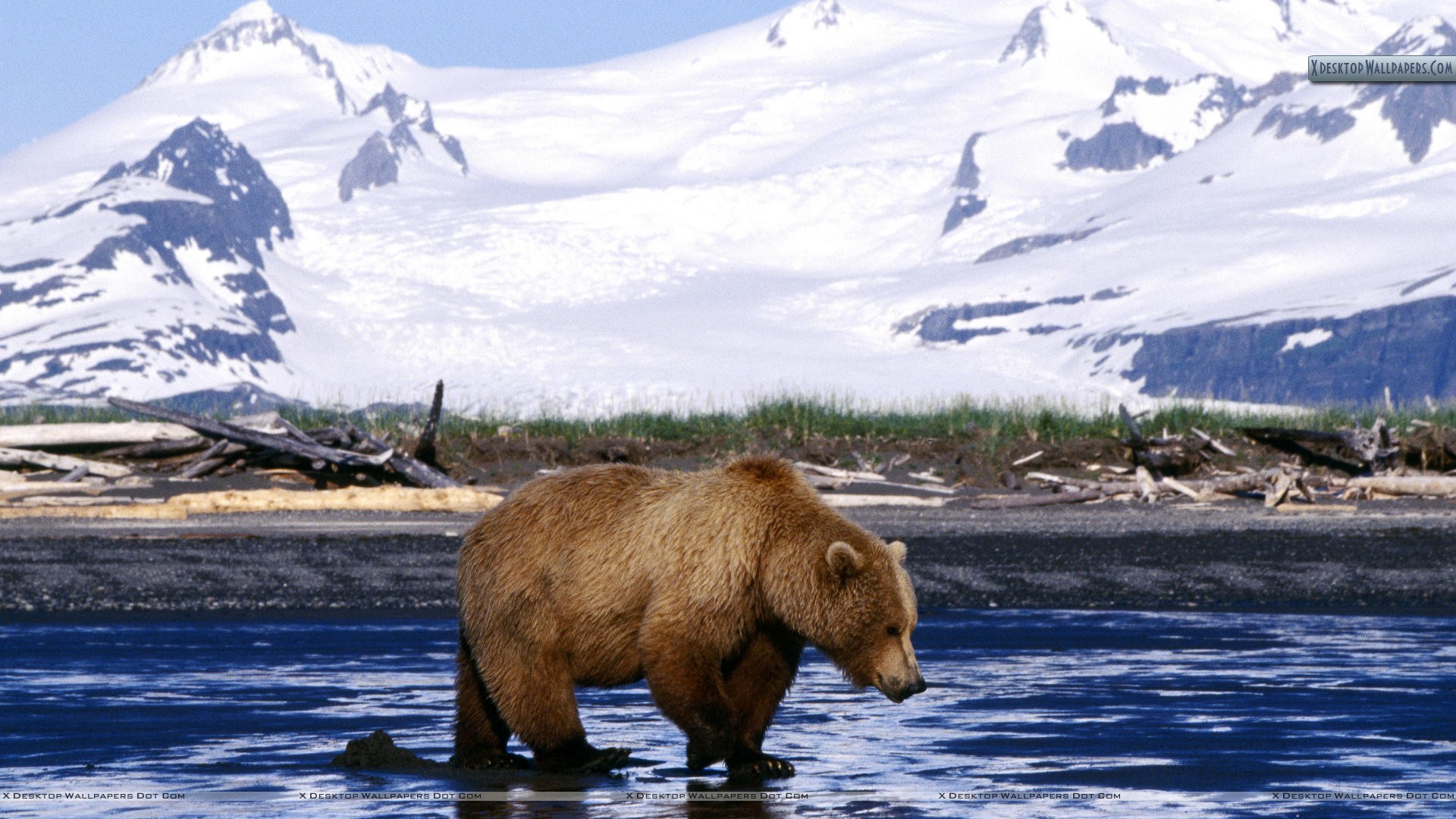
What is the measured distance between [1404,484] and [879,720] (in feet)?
45.9

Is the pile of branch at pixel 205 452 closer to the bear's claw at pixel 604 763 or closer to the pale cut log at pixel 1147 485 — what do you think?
the pale cut log at pixel 1147 485

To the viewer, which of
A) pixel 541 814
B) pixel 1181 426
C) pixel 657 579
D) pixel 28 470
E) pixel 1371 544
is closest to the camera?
pixel 541 814

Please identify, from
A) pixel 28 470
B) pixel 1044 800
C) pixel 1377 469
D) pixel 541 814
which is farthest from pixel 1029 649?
pixel 28 470

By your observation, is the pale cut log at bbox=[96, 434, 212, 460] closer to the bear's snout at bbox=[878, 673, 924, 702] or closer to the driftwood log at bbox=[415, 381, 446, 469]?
the driftwood log at bbox=[415, 381, 446, 469]

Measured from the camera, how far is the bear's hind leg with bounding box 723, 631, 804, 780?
7023mm

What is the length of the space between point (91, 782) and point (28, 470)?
1622 centimetres

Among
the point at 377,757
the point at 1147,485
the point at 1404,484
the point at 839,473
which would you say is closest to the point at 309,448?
the point at 839,473

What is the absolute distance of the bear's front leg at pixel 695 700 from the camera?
22.2 ft

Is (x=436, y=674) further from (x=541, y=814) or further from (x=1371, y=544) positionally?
(x=1371, y=544)

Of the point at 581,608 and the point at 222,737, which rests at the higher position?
the point at 581,608

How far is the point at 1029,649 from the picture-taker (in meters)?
11.5

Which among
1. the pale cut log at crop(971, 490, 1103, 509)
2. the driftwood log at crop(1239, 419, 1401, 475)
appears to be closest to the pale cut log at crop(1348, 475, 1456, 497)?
the driftwood log at crop(1239, 419, 1401, 475)

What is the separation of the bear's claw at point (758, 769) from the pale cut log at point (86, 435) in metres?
17.0

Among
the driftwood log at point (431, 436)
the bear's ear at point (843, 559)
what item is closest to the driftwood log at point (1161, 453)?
the driftwood log at point (431, 436)
